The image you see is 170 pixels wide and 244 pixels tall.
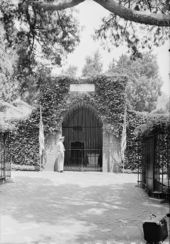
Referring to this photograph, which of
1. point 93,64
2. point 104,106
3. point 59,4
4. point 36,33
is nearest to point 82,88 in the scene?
point 104,106

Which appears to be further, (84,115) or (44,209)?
(84,115)

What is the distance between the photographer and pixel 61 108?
20250 mm

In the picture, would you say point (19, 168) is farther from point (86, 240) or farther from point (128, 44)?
point (86, 240)

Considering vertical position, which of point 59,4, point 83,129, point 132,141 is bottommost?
point 132,141

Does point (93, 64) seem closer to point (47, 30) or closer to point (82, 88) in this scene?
point (82, 88)

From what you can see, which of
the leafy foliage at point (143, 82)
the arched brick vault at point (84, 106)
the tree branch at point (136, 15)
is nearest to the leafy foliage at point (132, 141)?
the arched brick vault at point (84, 106)

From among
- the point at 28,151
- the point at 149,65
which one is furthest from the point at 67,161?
the point at 149,65

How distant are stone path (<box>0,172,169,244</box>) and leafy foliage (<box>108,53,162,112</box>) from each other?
3357cm

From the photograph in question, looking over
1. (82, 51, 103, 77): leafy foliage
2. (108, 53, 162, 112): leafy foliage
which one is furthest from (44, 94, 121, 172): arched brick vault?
(82, 51, 103, 77): leafy foliage

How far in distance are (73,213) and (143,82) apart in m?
39.1

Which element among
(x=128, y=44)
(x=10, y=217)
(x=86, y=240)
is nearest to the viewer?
(x=86, y=240)

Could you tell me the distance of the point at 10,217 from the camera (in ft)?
24.9

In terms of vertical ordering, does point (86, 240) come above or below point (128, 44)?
below

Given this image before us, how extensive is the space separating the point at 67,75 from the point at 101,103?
2.55 m
